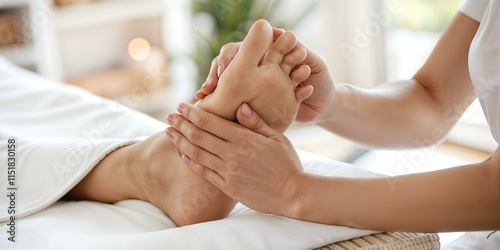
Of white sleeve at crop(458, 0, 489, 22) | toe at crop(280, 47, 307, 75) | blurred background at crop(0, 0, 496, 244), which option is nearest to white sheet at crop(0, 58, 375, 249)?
toe at crop(280, 47, 307, 75)

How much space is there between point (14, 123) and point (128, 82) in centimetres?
175

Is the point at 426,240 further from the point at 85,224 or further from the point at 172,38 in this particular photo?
the point at 172,38

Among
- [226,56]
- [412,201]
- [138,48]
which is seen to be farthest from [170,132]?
[138,48]

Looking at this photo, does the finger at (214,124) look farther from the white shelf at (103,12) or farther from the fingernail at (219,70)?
the white shelf at (103,12)

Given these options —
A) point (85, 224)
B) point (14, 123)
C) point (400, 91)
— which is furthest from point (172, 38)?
point (85, 224)

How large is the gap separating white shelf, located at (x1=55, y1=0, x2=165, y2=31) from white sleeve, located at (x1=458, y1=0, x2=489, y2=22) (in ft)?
7.34

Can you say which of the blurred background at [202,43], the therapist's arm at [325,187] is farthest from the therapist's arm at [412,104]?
the blurred background at [202,43]

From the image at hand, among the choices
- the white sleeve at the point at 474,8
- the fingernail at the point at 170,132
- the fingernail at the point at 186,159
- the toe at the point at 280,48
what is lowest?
the fingernail at the point at 186,159

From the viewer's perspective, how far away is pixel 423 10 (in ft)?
10.5

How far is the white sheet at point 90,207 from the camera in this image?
970 millimetres

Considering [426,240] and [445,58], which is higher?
[445,58]

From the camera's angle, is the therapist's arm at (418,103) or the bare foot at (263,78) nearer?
the bare foot at (263,78)

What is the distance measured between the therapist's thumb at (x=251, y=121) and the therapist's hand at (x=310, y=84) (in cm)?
8

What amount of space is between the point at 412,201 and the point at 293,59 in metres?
0.31
